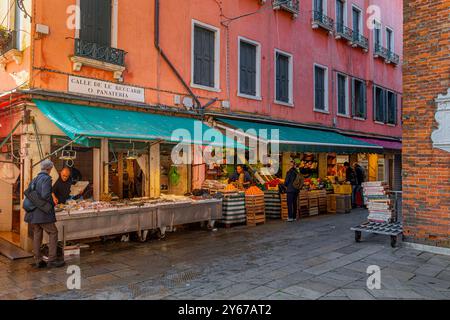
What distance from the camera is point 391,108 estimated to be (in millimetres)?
22125

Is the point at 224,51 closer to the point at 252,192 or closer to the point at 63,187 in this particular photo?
the point at 252,192

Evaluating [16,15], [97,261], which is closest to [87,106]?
[16,15]

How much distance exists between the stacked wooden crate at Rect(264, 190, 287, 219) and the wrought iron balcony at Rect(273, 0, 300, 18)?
22.3 ft

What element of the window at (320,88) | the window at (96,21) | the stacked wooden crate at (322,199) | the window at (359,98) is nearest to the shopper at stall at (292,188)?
the stacked wooden crate at (322,199)

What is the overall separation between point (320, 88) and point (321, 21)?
110 inches

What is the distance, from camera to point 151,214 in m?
8.73

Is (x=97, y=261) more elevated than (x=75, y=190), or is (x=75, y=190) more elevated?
(x=75, y=190)

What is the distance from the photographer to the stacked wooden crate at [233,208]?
34.9 feet

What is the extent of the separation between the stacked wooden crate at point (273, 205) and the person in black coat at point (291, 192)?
520mm

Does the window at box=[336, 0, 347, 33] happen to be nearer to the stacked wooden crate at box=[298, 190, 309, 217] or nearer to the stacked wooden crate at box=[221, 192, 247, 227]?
the stacked wooden crate at box=[298, 190, 309, 217]

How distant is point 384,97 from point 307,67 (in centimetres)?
768

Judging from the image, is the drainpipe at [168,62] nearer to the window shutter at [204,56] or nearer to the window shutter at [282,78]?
the window shutter at [204,56]
